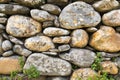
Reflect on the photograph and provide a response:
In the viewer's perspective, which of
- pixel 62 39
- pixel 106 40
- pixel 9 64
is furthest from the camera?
pixel 9 64

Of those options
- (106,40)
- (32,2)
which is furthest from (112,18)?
(32,2)

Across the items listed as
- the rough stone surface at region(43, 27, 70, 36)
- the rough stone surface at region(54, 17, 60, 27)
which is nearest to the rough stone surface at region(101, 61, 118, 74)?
the rough stone surface at region(43, 27, 70, 36)

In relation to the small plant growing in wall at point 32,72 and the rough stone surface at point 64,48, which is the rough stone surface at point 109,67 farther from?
the small plant growing in wall at point 32,72

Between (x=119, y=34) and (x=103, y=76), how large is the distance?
67 cm

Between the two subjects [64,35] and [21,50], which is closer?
[64,35]

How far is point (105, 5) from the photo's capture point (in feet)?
13.3

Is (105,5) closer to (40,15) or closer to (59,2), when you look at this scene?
(59,2)

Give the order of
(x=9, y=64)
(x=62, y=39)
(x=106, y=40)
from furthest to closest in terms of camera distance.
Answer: (x=9, y=64) → (x=106, y=40) → (x=62, y=39)

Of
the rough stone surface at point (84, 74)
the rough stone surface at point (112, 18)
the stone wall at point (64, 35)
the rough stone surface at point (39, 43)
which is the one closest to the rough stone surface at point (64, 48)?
the stone wall at point (64, 35)

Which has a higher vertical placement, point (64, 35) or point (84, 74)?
point (64, 35)

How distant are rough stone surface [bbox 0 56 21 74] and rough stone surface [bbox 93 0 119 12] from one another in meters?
1.43

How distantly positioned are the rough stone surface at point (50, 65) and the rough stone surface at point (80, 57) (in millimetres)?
88

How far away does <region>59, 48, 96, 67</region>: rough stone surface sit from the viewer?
13.4 feet

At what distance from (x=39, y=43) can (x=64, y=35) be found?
0.38 meters
